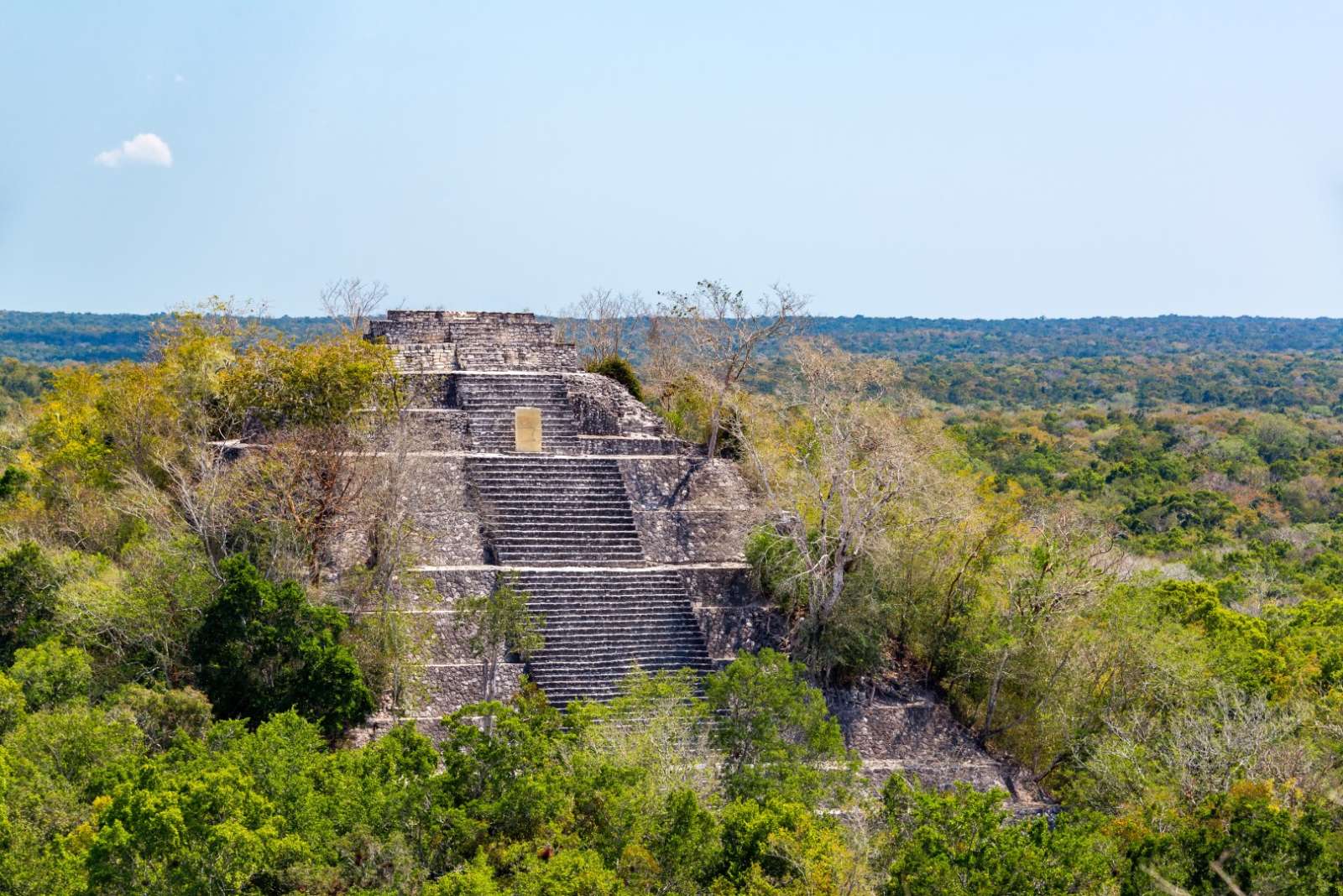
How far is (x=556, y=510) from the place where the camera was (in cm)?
2211

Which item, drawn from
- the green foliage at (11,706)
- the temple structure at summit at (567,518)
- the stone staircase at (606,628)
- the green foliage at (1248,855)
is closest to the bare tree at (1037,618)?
the temple structure at summit at (567,518)

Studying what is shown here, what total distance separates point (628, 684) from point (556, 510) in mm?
4492

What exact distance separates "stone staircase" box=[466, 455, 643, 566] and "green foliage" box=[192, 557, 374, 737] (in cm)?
409

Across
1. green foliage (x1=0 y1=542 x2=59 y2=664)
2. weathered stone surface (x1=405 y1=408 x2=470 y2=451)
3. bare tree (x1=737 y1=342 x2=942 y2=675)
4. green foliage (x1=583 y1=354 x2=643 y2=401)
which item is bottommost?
green foliage (x1=0 y1=542 x2=59 y2=664)

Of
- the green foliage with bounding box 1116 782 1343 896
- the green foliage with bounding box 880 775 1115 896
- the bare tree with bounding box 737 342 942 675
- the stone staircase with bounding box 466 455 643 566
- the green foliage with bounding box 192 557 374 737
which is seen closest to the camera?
the green foliage with bounding box 880 775 1115 896

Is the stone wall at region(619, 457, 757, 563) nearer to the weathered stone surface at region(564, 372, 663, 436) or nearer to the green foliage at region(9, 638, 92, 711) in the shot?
the weathered stone surface at region(564, 372, 663, 436)

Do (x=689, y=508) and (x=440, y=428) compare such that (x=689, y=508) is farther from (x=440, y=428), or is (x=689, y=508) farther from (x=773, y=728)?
(x=773, y=728)

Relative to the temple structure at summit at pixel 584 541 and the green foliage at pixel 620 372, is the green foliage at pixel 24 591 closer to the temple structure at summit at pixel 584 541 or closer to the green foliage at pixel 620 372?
the temple structure at summit at pixel 584 541

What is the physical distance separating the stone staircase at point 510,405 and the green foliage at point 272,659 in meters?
6.30

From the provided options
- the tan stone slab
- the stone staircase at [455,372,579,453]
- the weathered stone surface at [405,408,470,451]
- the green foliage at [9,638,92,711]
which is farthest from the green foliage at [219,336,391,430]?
the green foliage at [9,638,92,711]

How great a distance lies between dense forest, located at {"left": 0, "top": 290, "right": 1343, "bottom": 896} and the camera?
13.4 metres

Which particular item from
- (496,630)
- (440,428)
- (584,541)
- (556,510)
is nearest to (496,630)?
(496,630)

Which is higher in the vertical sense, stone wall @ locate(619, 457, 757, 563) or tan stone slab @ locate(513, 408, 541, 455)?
tan stone slab @ locate(513, 408, 541, 455)

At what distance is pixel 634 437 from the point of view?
24.0 metres
